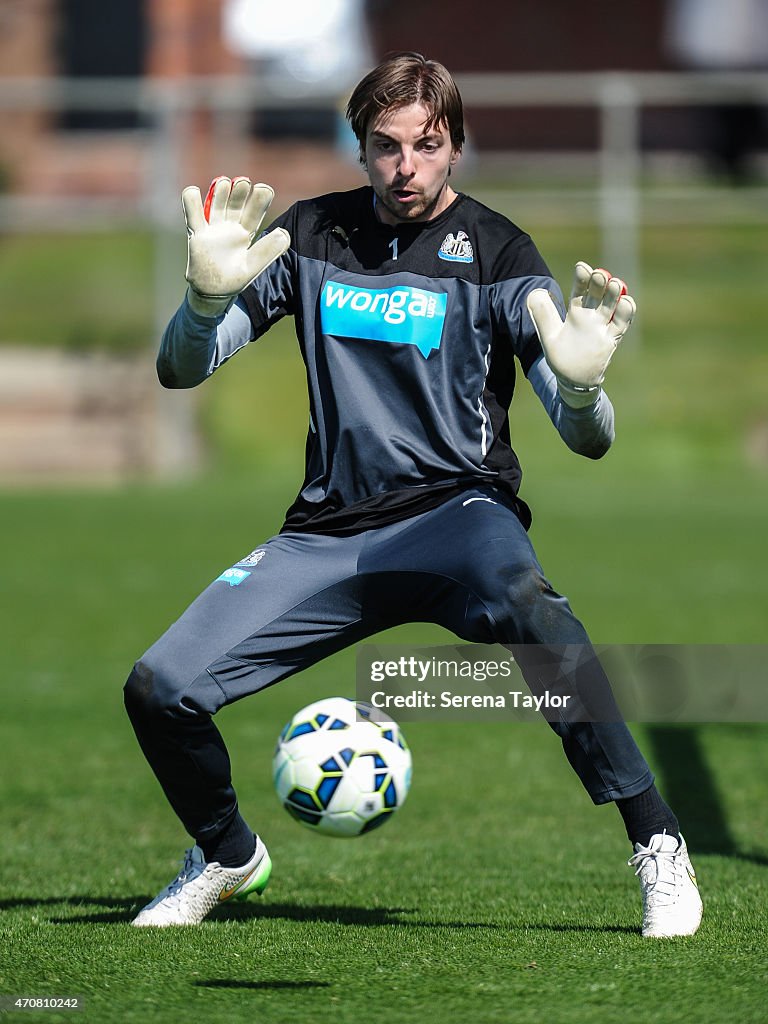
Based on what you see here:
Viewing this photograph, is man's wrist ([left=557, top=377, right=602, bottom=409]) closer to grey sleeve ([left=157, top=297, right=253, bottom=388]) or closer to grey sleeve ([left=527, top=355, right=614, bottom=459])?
grey sleeve ([left=527, top=355, right=614, bottom=459])

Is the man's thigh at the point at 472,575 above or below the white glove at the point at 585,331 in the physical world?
below

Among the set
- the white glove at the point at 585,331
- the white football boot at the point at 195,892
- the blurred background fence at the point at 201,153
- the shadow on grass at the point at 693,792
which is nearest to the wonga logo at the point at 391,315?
the white glove at the point at 585,331

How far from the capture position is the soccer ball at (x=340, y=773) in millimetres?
4691

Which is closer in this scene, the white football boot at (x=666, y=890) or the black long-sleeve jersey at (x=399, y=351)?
the white football boot at (x=666, y=890)

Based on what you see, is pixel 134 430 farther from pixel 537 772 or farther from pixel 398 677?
pixel 398 677

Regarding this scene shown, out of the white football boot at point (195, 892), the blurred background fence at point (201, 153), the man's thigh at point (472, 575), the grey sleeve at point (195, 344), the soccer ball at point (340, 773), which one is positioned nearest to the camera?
the man's thigh at point (472, 575)

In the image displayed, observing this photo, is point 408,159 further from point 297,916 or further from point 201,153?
point 201,153

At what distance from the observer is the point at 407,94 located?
4.11 meters

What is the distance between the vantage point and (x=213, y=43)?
23.1 meters

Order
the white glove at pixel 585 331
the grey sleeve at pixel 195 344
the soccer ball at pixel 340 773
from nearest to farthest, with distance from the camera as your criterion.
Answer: the white glove at pixel 585 331
the grey sleeve at pixel 195 344
the soccer ball at pixel 340 773

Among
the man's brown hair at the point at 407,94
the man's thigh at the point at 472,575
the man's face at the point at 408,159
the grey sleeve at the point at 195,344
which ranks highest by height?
the man's brown hair at the point at 407,94

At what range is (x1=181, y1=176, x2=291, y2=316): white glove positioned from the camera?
13.1ft

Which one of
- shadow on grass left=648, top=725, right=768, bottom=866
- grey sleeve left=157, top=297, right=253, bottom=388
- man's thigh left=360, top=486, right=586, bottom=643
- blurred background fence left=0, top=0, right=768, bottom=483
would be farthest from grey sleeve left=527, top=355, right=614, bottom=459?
blurred background fence left=0, top=0, right=768, bottom=483

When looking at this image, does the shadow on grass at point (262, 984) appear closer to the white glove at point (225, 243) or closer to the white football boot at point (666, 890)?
the white football boot at point (666, 890)
